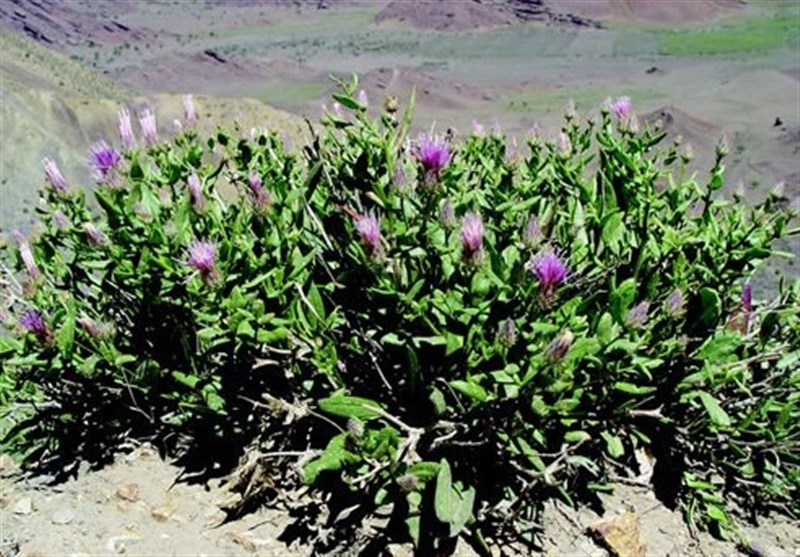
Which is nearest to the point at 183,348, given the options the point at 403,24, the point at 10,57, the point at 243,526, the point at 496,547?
the point at 243,526

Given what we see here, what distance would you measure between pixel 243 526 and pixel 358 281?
0.91 m

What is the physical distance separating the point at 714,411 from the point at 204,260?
157 cm

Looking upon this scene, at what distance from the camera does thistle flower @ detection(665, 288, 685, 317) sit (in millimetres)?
2965

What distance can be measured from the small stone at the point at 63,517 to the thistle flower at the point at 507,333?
64.3 inches

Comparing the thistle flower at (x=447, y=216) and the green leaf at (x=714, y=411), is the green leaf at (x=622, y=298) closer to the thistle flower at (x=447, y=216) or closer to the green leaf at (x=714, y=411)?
the green leaf at (x=714, y=411)

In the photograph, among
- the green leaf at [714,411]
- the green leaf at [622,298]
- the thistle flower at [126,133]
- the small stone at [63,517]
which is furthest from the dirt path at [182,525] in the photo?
the thistle flower at [126,133]

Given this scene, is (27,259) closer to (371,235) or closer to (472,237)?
(371,235)

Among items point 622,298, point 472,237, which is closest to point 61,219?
point 472,237

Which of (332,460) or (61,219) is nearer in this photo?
(332,460)

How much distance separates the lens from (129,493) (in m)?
3.45

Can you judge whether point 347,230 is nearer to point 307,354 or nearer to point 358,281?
point 358,281

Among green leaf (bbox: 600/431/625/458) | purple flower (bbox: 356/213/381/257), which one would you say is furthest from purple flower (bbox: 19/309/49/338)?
green leaf (bbox: 600/431/625/458)

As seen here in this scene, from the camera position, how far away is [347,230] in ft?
11.2

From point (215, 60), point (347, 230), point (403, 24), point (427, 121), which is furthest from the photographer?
point (403, 24)
